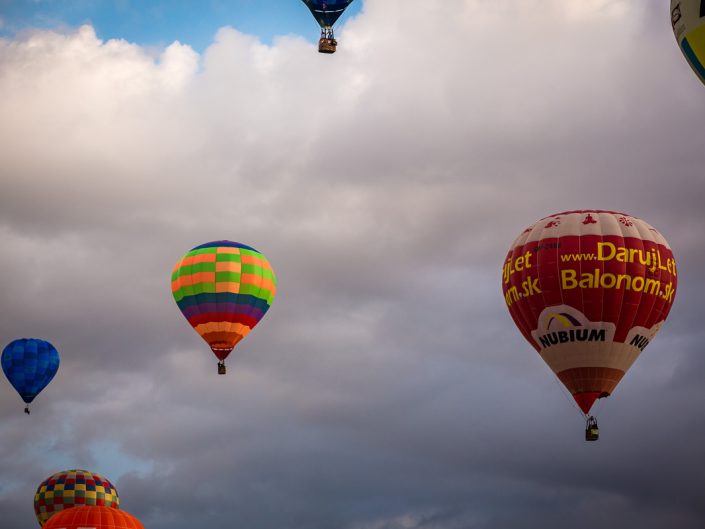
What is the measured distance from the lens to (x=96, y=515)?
57594 mm

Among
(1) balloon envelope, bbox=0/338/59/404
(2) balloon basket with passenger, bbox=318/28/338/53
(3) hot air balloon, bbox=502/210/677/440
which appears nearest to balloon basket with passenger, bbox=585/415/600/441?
(3) hot air balloon, bbox=502/210/677/440

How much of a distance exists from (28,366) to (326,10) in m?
31.7

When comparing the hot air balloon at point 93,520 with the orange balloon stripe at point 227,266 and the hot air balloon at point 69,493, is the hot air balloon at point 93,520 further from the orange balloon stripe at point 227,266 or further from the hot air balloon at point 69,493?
the hot air balloon at point 69,493

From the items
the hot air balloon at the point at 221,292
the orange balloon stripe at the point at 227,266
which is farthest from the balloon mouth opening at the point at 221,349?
the orange balloon stripe at the point at 227,266

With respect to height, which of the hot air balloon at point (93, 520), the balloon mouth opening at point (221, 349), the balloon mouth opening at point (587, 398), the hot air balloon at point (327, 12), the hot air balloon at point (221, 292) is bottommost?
the hot air balloon at point (93, 520)

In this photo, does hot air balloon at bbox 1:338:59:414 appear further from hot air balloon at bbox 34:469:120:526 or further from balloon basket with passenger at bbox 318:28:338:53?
balloon basket with passenger at bbox 318:28:338:53

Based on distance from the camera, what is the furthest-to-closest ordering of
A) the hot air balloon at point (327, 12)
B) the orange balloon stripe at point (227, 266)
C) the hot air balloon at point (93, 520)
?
the orange balloon stripe at point (227, 266) < the hot air balloon at point (93, 520) < the hot air balloon at point (327, 12)

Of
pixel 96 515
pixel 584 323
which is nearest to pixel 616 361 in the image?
pixel 584 323

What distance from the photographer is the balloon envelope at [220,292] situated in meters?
61.7

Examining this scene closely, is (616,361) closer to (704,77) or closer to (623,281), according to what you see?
(623,281)

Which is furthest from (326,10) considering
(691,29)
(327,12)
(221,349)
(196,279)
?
(691,29)

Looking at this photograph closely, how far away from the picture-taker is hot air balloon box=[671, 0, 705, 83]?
36.9 meters

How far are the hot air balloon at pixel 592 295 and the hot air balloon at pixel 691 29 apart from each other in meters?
13.9

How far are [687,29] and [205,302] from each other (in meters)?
29.5
